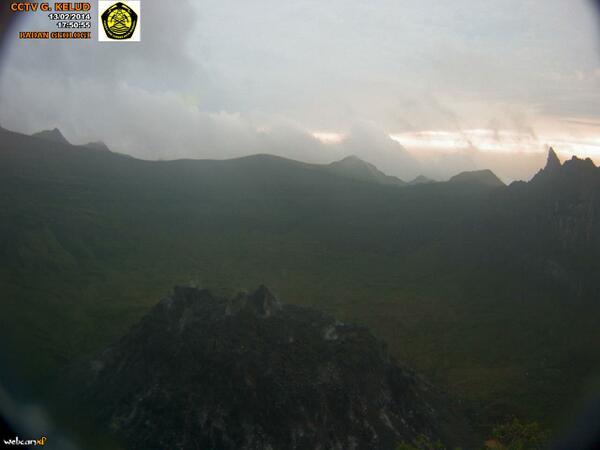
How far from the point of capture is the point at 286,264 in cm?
8081

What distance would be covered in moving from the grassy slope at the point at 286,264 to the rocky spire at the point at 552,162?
11.7 metres

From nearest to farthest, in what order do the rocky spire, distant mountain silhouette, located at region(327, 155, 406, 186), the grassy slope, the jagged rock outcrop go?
the jagged rock outcrop, the grassy slope, the rocky spire, distant mountain silhouette, located at region(327, 155, 406, 186)

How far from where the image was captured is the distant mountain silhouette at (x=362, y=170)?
566 ft

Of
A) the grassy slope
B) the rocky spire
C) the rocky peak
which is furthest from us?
the rocky spire

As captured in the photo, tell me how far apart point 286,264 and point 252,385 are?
51601 mm

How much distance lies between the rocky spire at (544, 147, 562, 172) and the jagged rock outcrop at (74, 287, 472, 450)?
54.8m

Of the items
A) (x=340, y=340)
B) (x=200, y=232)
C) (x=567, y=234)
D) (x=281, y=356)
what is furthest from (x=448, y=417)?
(x=200, y=232)

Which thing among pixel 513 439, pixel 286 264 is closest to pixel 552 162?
pixel 286 264

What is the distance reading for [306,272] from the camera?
7744 centimetres

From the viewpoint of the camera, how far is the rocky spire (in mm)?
77656

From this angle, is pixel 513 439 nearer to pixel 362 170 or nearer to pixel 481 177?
pixel 481 177

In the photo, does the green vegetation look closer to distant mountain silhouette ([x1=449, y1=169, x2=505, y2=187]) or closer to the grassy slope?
the grassy slope

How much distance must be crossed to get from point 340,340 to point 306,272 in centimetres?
4239

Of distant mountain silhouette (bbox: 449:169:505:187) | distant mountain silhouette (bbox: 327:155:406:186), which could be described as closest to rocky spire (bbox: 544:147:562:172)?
distant mountain silhouette (bbox: 449:169:505:187)
